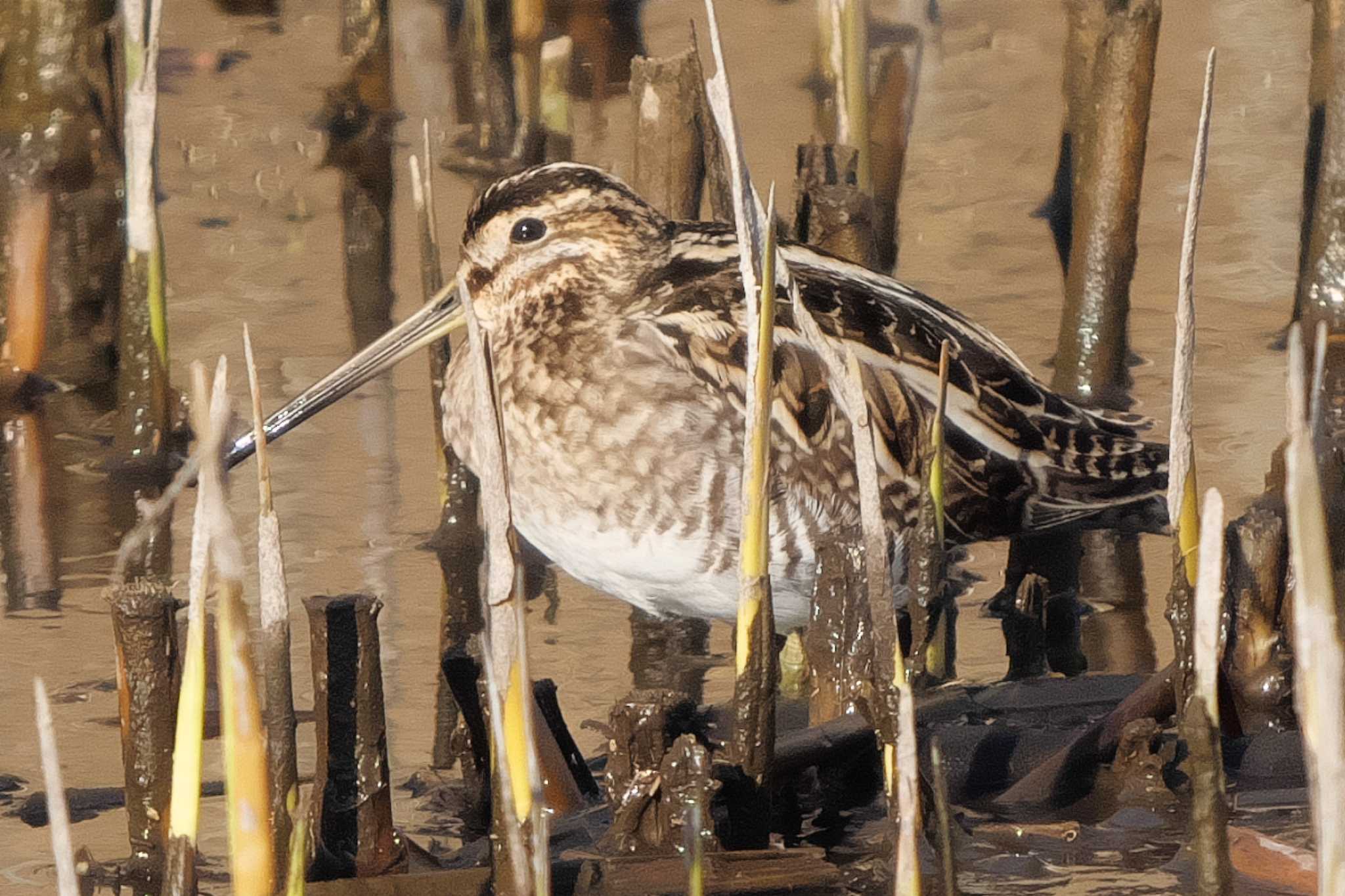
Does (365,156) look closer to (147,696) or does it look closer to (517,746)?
(147,696)

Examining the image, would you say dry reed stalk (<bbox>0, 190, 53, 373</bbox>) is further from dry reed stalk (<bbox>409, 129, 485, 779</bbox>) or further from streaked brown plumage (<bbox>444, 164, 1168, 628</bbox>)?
streaked brown plumage (<bbox>444, 164, 1168, 628</bbox>)

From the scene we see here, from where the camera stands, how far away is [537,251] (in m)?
3.92

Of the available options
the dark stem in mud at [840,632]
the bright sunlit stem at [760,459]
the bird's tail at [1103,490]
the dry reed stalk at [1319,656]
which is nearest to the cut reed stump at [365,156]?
the bird's tail at [1103,490]

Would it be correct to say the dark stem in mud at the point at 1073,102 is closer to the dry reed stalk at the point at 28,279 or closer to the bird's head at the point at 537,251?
the bird's head at the point at 537,251

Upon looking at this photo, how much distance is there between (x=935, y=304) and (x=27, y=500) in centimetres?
199

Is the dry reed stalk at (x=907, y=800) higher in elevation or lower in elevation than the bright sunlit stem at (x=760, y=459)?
lower

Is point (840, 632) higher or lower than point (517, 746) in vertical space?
higher

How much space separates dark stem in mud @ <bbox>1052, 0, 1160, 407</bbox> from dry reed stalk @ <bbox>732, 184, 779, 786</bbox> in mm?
1948

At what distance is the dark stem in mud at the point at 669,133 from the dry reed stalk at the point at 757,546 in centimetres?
147

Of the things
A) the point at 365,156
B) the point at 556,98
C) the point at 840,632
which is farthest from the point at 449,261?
the point at 840,632

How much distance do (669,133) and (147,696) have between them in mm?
2026

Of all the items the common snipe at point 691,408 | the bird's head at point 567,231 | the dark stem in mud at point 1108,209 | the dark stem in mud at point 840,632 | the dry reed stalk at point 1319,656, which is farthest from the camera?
the dark stem in mud at point 1108,209

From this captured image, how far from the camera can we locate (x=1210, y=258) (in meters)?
6.04

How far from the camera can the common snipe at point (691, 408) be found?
140 inches
